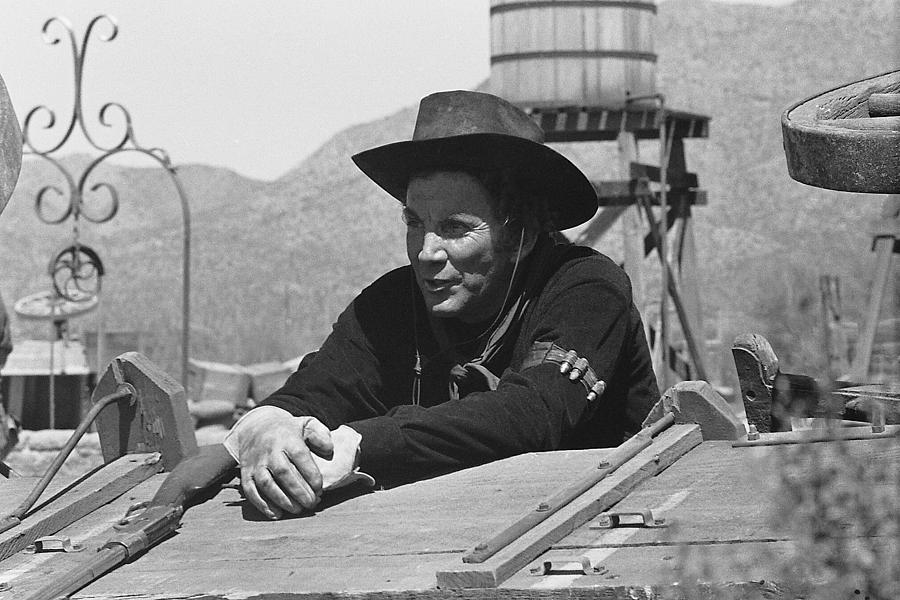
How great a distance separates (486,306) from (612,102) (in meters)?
9.42

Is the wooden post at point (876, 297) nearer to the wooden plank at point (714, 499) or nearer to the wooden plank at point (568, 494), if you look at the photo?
the wooden plank at point (568, 494)

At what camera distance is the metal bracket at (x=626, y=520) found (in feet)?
9.00

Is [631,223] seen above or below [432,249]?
below

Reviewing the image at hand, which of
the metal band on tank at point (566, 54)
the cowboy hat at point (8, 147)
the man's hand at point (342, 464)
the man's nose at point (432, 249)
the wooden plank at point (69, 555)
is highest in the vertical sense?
the cowboy hat at point (8, 147)

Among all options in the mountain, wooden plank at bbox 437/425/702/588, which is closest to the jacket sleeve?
wooden plank at bbox 437/425/702/588

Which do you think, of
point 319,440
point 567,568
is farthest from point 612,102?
point 567,568

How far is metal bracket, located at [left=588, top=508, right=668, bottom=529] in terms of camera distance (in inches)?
108

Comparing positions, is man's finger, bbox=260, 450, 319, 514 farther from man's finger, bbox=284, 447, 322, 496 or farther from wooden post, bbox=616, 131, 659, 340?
wooden post, bbox=616, 131, 659, 340

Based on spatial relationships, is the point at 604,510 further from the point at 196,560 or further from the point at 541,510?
the point at 196,560

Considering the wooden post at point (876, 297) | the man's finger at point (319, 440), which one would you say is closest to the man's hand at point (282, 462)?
the man's finger at point (319, 440)

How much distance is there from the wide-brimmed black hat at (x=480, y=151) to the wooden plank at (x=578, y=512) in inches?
42.4

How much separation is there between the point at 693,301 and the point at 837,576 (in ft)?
37.6

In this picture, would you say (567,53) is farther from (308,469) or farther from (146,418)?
(308,469)

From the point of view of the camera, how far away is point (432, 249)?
4059mm
